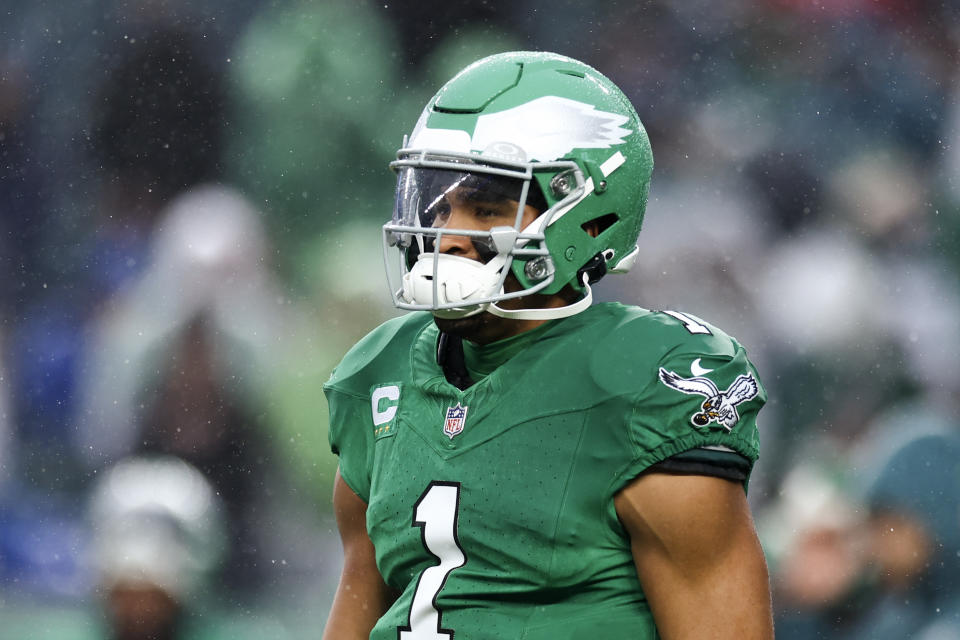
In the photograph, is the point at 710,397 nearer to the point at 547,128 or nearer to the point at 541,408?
the point at 541,408

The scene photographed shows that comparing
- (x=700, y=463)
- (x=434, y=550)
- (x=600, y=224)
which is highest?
(x=600, y=224)

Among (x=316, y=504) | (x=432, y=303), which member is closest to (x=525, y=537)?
(x=432, y=303)

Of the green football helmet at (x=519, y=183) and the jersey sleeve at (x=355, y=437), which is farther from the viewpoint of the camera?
the jersey sleeve at (x=355, y=437)

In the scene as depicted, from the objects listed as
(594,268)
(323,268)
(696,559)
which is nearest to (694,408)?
(696,559)

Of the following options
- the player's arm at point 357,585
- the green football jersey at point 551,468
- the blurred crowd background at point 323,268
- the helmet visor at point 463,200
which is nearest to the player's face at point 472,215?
the helmet visor at point 463,200

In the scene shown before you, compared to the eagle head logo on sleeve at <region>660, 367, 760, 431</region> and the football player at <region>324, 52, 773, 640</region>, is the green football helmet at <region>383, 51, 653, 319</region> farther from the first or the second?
the eagle head logo on sleeve at <region>660, 367, 760, 431</region>

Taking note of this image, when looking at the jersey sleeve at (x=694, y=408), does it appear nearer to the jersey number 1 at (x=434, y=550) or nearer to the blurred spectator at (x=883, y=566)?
the jersey number 1 at (x=434, y=550)

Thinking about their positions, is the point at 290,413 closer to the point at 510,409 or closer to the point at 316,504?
the point at 316,504

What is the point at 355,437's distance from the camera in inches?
72.4

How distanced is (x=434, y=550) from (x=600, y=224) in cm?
46

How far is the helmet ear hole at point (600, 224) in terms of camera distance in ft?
5.76

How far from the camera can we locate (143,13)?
433 centimetres

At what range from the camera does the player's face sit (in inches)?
65.7

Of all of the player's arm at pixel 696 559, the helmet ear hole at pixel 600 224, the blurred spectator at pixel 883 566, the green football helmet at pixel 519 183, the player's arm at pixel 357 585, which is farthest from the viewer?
the blurred spectator at pixel 883 566
